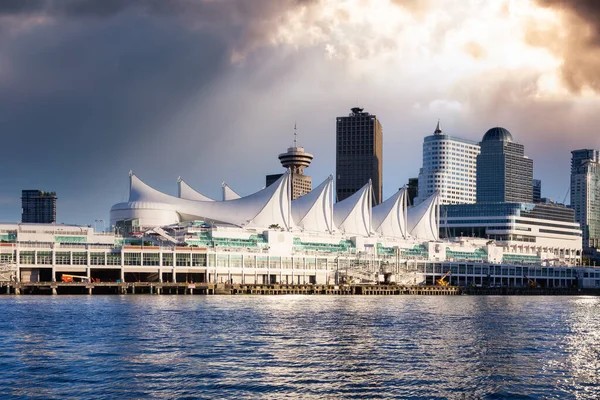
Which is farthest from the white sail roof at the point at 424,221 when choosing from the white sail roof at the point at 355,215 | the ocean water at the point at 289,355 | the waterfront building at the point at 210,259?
the ocean water at the point at 289,355

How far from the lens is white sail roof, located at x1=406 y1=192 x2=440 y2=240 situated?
601 ft

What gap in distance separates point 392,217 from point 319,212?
78.7ft

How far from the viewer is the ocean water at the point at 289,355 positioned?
37.3m

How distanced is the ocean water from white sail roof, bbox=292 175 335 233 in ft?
257

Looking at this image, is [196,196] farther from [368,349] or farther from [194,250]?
[368,349]

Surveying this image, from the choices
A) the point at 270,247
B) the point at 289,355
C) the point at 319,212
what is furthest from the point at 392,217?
the point at 289,355

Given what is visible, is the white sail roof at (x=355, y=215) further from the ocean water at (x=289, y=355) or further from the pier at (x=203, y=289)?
the ocean water at (x=289, y=355)

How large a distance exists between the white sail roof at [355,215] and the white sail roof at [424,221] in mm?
20203

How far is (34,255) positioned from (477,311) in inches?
2284

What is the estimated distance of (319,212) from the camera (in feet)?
507

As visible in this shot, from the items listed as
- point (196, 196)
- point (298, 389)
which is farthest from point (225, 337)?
point (196, 196)

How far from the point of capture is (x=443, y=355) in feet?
156

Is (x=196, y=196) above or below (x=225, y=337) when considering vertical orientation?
above

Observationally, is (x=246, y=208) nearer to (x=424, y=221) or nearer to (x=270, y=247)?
(x=270, y=247)
